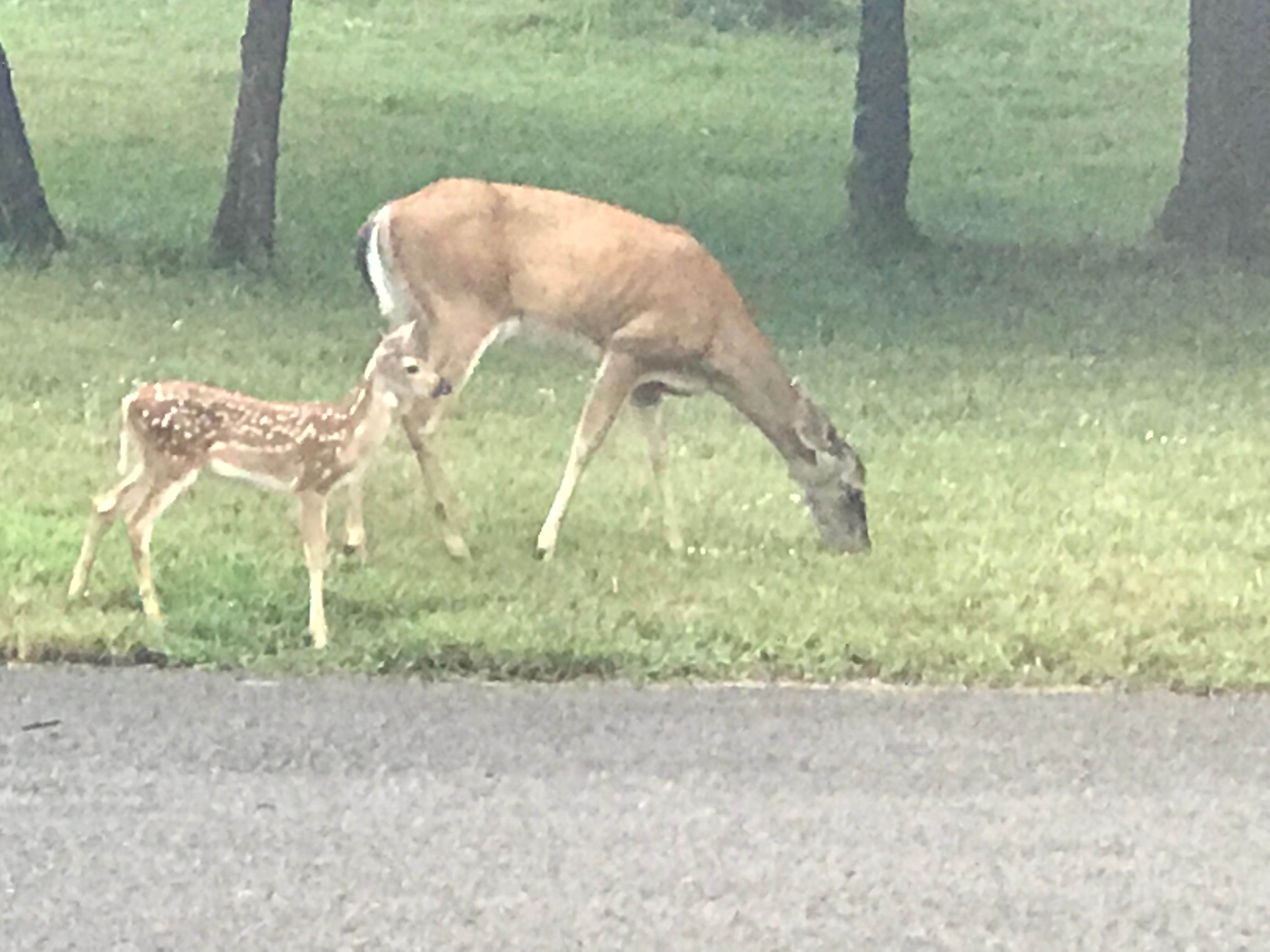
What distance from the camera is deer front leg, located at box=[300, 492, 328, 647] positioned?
6.96 m

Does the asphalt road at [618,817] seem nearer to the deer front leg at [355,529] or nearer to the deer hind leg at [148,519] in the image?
the deer hind leg at [148,519]

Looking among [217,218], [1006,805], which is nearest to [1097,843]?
[1006,805]

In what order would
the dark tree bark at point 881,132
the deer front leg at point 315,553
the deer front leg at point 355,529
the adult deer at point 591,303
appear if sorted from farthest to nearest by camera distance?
the dark tree bark at point 881,132 < the adult deer at point 591,303 < the deer front leg at point 355,529 < the deer front leg at point 315,553

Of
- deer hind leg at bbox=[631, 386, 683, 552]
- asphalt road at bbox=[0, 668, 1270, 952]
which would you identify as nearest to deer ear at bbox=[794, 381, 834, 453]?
deer hind leg at bbox=[631, 386, 683, 552]

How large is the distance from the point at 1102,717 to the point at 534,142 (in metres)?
15.7

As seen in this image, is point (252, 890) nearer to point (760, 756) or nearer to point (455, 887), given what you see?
point (455, 887)

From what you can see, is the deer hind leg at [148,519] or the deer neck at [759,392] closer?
the deer hind leg at [148,519]

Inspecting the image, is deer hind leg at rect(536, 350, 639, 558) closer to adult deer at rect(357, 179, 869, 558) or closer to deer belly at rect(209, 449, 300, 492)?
adult deer at rect(357, 179, 869, 558)

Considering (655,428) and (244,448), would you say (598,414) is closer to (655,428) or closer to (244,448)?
(655,428)

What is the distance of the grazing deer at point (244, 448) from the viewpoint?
723 centimetres

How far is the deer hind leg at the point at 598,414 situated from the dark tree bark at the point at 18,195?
791 cm

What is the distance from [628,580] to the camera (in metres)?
8.06

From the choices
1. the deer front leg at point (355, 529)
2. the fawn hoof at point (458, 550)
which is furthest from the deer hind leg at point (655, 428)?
the deer front leg at point (355, 529)

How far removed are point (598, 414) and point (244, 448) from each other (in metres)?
2.08
